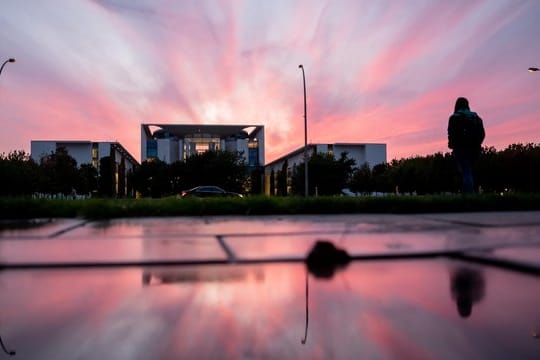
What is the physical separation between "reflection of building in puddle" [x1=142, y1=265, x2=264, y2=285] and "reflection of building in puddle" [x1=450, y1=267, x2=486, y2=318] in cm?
172

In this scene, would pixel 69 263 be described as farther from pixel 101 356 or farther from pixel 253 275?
pixel 101 356

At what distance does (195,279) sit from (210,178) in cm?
5052

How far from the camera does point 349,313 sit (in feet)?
9.97

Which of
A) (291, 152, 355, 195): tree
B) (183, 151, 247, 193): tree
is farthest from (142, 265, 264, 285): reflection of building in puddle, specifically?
(183, 151, 247, 193): tree

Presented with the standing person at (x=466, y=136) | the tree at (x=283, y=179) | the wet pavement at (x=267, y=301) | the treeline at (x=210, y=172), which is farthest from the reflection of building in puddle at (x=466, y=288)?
the tree at (x=283, y=179)

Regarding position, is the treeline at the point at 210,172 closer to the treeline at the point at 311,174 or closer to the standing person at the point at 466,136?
the treeline at the point at 311,174

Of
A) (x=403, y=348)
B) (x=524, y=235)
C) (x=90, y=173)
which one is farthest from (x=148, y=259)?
(x=90, y=173)

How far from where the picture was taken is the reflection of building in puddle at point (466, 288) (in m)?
3.19

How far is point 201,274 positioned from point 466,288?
8.09 feet

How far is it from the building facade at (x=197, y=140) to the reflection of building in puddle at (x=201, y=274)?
109 m

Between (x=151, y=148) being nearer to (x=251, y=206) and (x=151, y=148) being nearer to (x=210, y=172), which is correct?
(x=210, y=172)

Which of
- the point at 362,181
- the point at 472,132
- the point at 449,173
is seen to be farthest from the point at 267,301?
the point at 362,181

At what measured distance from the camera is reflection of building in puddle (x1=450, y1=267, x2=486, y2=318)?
319 centimetres

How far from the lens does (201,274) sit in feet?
14.0
